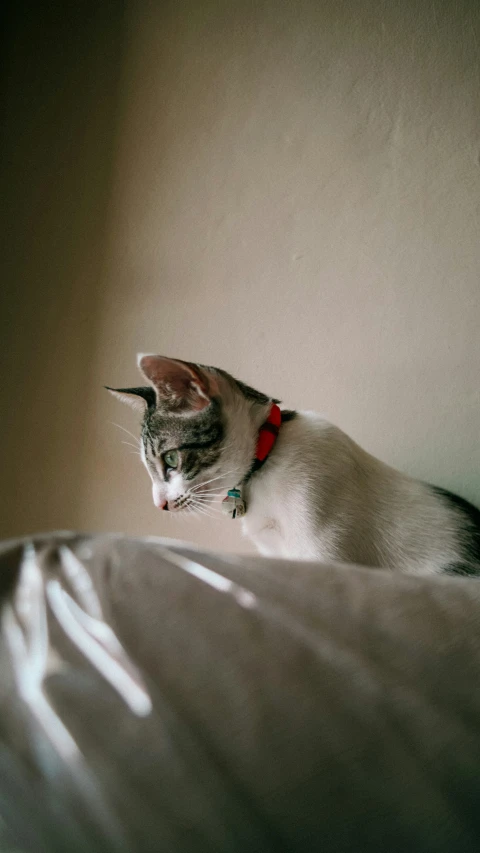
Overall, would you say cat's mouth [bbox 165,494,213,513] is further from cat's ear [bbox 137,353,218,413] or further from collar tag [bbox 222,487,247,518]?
cat's ear [bbox 137,353,218,413]

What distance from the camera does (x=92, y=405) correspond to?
1.55 meters

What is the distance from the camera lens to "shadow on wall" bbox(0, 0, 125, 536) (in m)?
1.56

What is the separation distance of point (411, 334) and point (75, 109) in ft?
3.63

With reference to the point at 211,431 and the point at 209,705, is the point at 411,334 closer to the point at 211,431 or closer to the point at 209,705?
the point at 211,431

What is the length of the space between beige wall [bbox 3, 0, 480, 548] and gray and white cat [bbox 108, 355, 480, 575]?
239mm

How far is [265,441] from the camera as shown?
1041 millimetres

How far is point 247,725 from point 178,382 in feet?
2.22

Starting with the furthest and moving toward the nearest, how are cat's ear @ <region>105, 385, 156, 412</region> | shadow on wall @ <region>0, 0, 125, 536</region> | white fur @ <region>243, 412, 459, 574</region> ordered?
shadow on wall @ <region>0, 0, 125, 536</region> < cat's ear @ <region>105, 385, 156, 412</region> < white fur @ <region>243, 412, 459, 574</region>

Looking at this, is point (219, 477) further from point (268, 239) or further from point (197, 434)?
point (268, 239)

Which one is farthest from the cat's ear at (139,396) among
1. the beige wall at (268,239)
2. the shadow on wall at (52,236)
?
the shadow on wall at (52,236)

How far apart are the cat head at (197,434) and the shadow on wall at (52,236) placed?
56 cm

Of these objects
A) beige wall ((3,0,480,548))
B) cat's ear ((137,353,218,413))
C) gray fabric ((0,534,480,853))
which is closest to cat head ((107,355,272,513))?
cat's ear ((137,353,218,413))

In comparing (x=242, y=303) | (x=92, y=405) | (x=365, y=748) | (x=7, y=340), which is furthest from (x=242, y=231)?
(x=365, y=748)

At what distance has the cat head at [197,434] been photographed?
3.38ft
